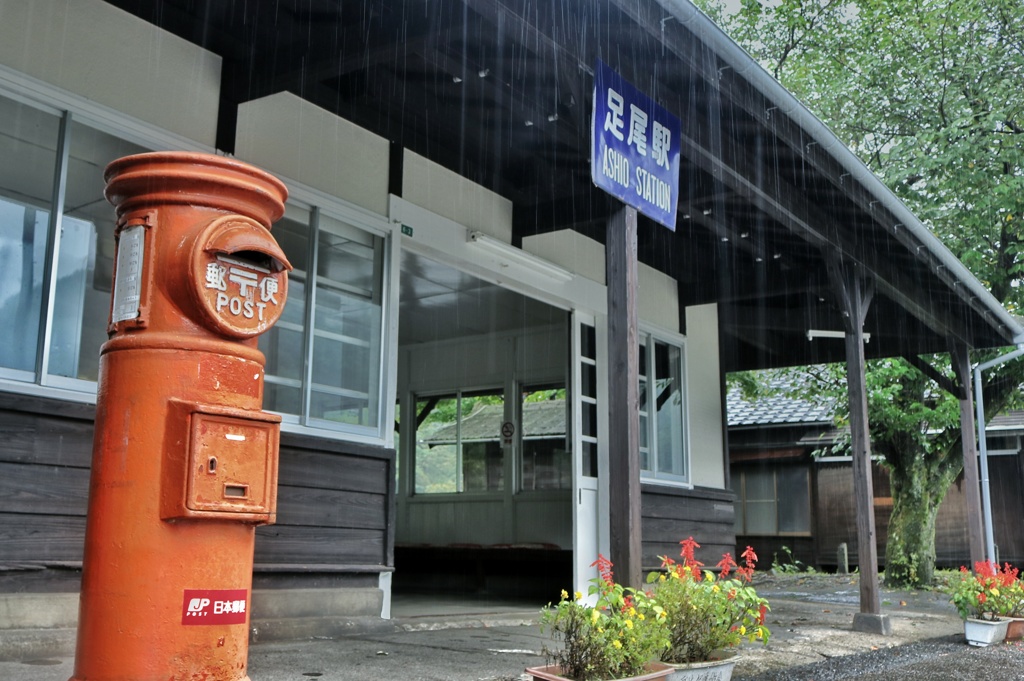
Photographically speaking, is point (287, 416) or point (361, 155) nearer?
point (287, 416)

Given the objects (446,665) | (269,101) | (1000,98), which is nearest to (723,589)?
(446,665)

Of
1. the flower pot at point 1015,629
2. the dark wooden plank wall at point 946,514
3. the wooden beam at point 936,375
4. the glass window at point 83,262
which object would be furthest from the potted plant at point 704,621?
the dark wooden plank wall at point 946,514

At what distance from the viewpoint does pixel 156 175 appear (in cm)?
256

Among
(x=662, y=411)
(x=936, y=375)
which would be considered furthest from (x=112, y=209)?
(x=936, y=375)

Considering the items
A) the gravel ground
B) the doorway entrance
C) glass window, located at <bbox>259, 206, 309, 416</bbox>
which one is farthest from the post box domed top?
the doorway entrance

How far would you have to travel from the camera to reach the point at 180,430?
7.95 ft

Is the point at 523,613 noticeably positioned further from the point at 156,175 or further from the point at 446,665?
the point at 156,175

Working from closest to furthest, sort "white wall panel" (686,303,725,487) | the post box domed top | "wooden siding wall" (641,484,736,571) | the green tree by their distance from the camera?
the post box domed top < "wooden siding wall" (641,484,736,571) < "white wall panel" (686,303,725,487) < the green tree

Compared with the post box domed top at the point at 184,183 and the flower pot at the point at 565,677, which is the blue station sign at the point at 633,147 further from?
the post box domed top at the point at 184,183

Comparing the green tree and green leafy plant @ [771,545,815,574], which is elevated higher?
the green tree

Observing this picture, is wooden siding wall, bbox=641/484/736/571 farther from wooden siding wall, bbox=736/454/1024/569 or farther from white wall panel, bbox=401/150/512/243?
wooden siding wall, bbox=736/454/1024/569

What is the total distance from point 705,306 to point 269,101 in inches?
240

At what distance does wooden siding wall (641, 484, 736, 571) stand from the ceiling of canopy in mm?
2188

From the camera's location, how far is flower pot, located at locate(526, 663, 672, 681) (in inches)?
144
